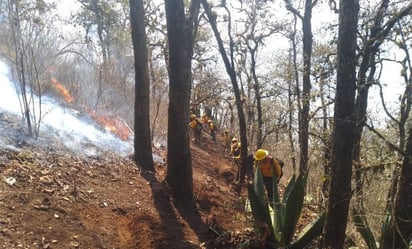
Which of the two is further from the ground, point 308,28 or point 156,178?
point 308,28

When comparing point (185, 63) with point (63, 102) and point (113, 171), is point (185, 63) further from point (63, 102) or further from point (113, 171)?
point (63, 102)

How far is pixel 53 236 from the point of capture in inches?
195

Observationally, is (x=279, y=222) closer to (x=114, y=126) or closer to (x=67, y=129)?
(x=67, y=129)

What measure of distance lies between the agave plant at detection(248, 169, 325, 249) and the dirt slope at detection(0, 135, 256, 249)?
31cm

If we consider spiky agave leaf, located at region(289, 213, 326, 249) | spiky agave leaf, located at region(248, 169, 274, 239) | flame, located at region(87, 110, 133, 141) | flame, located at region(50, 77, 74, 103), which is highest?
flame, located at region(50, 77, 74, 103)

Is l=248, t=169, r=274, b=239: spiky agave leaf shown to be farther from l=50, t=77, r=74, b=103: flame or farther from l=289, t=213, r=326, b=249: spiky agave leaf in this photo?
l=50, t=77, r=74, b=103: flame

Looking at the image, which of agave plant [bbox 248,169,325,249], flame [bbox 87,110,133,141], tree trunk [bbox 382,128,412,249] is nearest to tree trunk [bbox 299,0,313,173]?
flame [bbox 87,110,133,141]

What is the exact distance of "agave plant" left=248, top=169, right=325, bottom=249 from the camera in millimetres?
5484

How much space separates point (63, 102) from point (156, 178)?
15.4 feet

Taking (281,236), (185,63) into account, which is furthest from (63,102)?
(281,236)

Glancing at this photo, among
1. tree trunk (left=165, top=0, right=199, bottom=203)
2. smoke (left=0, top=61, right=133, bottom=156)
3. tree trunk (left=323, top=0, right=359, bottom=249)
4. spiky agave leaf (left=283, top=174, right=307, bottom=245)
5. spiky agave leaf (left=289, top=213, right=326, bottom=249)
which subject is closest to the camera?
tree trunk (left=323, top=0, right=359, bottom=249)

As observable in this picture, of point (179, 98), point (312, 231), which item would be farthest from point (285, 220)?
point (179, 98)

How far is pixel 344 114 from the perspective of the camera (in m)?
4.95

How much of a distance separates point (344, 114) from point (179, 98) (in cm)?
325
